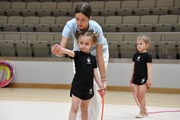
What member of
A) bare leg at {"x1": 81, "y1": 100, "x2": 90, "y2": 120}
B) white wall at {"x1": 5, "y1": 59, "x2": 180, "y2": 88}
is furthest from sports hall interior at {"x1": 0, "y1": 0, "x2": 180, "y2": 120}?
bare leg at {"x1": 81, "y1": 100, "x2": 90, "y2": 120}

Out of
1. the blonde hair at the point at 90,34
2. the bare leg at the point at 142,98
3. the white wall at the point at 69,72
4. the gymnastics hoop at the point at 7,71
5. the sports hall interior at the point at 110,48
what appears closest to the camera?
the blonde hair at the point at 90,34

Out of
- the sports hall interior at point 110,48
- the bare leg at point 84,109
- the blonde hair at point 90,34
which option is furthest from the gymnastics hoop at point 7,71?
the blonde hair at point 90,34

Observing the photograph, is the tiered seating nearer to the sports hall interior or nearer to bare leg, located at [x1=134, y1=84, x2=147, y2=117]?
the sports hall interior

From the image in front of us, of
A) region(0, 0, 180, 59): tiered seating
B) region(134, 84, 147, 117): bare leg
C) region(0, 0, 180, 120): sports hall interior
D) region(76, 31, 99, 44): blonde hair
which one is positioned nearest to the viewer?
region(76, 31, 99, 44): blonde hair

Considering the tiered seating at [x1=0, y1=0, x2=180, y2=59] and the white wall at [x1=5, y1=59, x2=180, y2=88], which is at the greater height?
the tiered seating at [x1=0, y1=0, x2=180, y2=59]

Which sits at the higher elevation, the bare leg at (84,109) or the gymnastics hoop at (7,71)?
the bare leg at (84,109)

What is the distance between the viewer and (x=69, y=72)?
6.78m

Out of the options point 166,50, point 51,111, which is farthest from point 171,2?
point 51,111

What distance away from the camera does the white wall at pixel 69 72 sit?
6.21 metres

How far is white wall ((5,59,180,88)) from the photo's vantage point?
20.4 ft

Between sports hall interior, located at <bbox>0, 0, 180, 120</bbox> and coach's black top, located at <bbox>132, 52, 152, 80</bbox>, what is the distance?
1580mm

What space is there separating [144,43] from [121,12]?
5113mm

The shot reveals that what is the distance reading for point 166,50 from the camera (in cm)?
609

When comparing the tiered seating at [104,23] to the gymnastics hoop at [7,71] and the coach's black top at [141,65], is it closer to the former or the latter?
the gymnastics hoop at [7,71]
